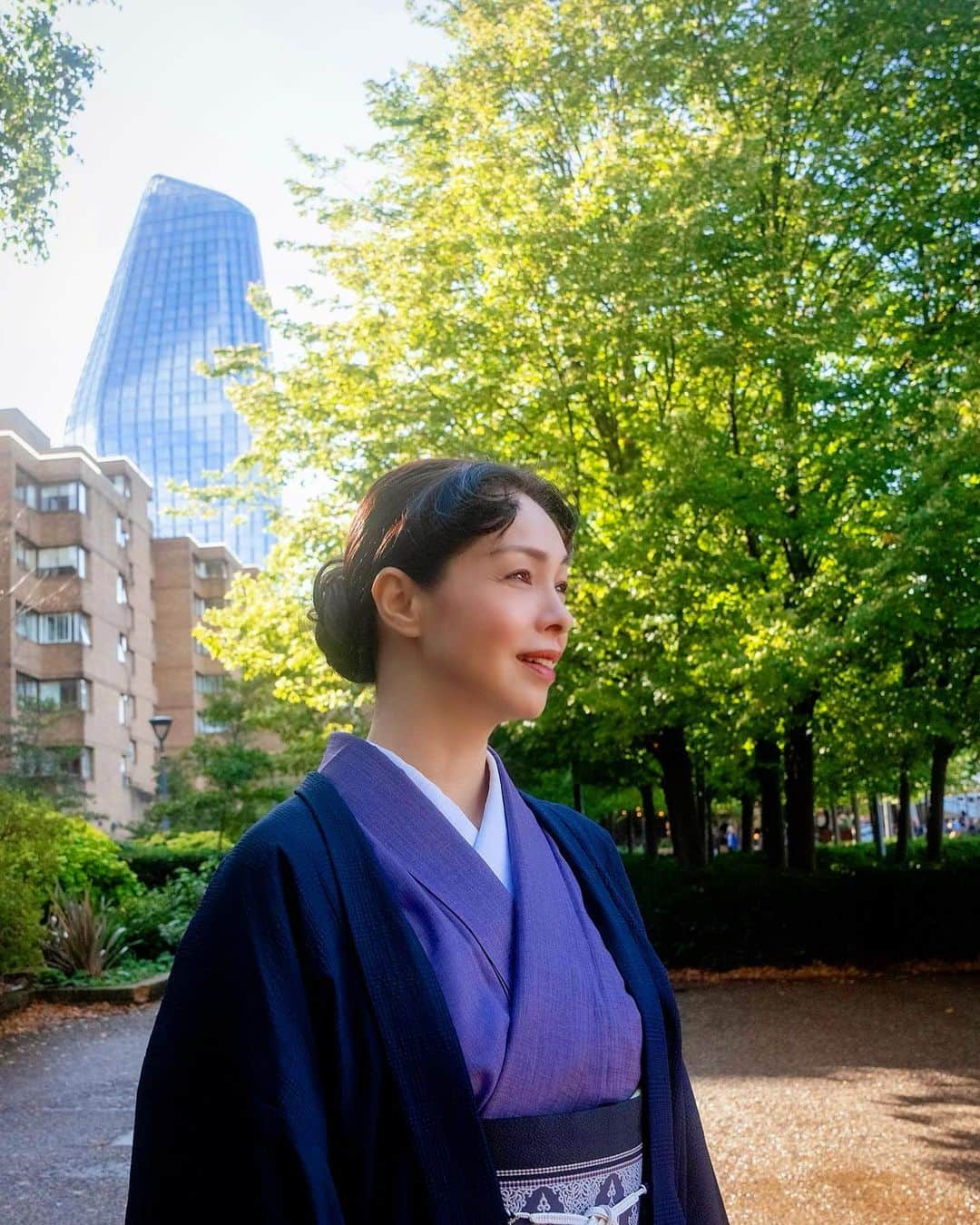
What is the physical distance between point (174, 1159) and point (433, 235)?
12.6 metres

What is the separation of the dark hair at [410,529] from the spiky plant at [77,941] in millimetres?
13018

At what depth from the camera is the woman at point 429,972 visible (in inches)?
57.7

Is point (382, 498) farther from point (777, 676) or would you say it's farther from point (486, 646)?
point (777, 676)

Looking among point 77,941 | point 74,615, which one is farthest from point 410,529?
point 74,615

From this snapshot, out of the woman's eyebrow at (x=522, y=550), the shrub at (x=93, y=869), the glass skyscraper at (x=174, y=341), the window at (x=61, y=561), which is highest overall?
the glass skyscraper at (x=174, y=341)

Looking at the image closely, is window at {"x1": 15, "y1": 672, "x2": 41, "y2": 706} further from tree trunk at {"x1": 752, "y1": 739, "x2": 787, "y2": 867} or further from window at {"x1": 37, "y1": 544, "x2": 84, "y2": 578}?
tree trunk at {"x1": 752, "y1": 739, "x2": 787, "y2": 867}

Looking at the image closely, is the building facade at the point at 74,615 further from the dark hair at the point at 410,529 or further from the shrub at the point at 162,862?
the dark hair at the point at 410,529

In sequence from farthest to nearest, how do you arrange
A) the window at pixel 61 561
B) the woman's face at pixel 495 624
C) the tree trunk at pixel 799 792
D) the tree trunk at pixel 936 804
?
the window at pixel 61 561 → the tree trunk at pixel 936 804 → the tree trunk at pixel 799 792 → the woman's face at pixel 495 624

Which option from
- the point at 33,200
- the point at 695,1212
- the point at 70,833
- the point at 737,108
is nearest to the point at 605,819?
the point at 70,833

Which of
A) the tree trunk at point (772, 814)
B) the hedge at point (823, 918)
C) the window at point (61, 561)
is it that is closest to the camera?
the hedge at point (823, 918)

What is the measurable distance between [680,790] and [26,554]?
3984cm

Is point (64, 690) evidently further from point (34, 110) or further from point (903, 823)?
point (34, 110)

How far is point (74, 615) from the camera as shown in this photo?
51.2m

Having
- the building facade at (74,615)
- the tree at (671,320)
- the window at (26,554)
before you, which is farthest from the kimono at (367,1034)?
the window at (26,554)
